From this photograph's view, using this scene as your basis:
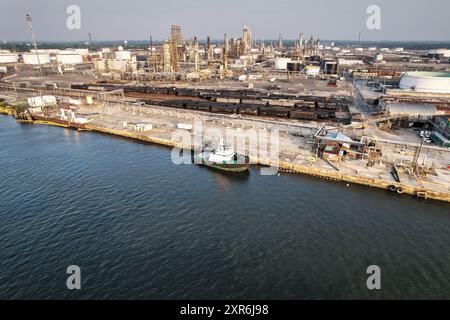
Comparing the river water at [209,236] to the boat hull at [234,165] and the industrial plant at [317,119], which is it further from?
the industrial plant at [317,119]

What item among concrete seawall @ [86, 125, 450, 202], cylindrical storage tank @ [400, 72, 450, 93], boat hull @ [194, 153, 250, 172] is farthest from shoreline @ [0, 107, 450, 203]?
cylindrical storage tank @ [400, 72, 450, 93]

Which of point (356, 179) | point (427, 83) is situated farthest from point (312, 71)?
point (356, 179)

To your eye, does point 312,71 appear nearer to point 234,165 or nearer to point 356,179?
point 356,179

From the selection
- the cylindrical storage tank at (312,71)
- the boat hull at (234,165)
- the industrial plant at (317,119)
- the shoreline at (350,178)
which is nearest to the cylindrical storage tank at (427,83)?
the industrial plant at (317,119)

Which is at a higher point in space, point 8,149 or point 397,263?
point 8,149

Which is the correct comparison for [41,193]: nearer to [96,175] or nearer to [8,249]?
[96,175]

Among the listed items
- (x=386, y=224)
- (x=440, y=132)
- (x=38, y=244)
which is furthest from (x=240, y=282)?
(x=440, y=132)
